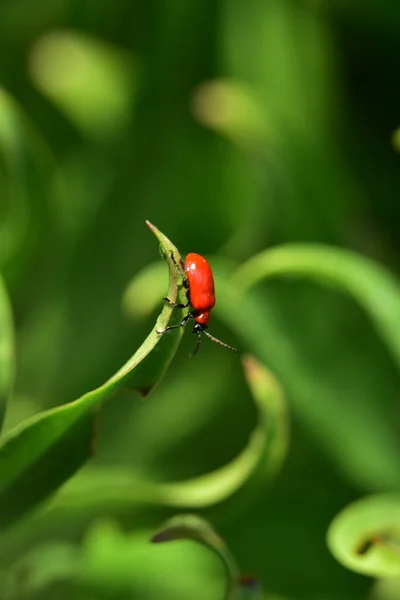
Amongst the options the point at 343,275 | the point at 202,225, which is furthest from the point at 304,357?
the point at 202,225

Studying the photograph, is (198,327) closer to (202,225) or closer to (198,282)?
(198,282)

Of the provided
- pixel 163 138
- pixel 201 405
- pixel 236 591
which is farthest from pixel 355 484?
pixel 163 138

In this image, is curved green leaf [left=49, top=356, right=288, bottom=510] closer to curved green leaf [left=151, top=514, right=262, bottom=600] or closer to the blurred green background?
the blurred green background

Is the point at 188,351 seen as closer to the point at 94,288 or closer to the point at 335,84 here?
the point at 94,288

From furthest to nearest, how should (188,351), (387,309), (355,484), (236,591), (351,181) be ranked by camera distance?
(351,181) → (188,351) → (355,484) → (387,309) → (236,591)

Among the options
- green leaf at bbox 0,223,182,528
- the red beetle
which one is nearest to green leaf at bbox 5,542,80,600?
green leaf at bbox 0,223,182,528

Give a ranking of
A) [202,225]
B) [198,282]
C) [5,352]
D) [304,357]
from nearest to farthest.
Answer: [5,352] → [198,282] → [304,357] → [202,225]
